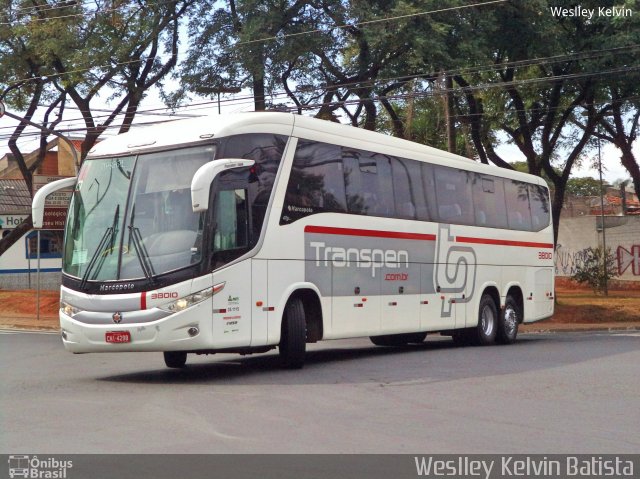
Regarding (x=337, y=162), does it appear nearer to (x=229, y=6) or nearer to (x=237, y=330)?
(x=237, y=330)

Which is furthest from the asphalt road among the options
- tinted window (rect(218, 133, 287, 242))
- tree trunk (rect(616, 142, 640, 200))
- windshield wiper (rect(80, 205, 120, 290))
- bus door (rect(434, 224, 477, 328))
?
tree trunk (rect(616, 142, 640, 200))

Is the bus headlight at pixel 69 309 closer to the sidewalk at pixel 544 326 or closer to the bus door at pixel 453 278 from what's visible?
the bus door at pixel 453 278

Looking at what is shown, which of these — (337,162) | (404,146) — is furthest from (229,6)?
(337,162)

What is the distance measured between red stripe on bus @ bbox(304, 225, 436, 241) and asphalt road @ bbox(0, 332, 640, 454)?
82.9 inches

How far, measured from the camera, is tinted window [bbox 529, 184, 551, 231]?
2227 centimetres

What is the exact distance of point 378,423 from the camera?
9.36 m

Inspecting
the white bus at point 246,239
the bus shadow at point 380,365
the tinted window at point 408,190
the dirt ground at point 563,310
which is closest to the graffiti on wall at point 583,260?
the dirt ground at point 563,310

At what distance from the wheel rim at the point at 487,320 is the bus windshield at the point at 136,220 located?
9092 millimetres

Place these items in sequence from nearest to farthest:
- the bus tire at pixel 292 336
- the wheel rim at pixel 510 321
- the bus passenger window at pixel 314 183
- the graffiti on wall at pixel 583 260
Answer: the bus tire at pixel 292 336 → the bus passenger window at pixel 314 183 → the wheel rim at pixel 510 321 → the graffiti on wall at pixel 583 260

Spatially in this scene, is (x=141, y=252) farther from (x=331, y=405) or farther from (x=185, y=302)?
(x=331, y=405)

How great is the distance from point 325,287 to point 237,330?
224cm

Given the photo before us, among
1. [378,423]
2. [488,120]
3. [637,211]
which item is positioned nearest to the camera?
[378,423]

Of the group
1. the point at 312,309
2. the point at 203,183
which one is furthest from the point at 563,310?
the point at 203,183
